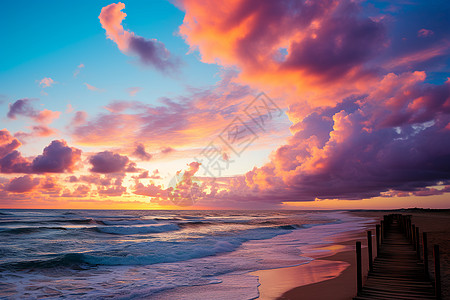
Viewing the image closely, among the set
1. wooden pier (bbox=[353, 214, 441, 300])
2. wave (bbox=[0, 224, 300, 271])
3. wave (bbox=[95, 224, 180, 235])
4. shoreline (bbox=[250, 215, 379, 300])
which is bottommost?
wave (bbox=[95, 224, 180, 235])

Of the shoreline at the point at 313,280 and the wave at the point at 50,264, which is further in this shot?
the wave at the point at 50,264

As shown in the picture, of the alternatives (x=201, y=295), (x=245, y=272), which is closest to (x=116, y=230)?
(x=245, y=272)

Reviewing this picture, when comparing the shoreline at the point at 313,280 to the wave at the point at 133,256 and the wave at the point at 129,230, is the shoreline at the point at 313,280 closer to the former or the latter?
the wave at the point at 133,256

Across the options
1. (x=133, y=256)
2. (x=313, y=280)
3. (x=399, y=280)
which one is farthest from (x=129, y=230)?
(x=399, y=280)

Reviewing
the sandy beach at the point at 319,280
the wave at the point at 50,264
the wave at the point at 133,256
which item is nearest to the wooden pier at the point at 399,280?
the sandy beach at the point at 319,280

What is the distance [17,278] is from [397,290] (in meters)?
14.7

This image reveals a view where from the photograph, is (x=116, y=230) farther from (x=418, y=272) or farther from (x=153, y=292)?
(x=418, y=272)

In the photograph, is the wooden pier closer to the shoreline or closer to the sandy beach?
the sandy beach

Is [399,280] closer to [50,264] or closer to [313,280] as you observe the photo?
[313,280]

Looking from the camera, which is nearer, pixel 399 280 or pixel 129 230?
pixel 399 280

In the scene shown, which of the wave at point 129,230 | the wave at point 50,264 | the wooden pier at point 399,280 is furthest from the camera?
the wave at point 129,230

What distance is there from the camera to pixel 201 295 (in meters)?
9.95

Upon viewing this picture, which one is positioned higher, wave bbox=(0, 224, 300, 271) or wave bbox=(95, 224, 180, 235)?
wave bbox=(0, 224, 300, 271)

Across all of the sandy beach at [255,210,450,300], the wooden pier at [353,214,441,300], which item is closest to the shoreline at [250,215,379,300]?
the sandy beach at [255,210,450,300]
